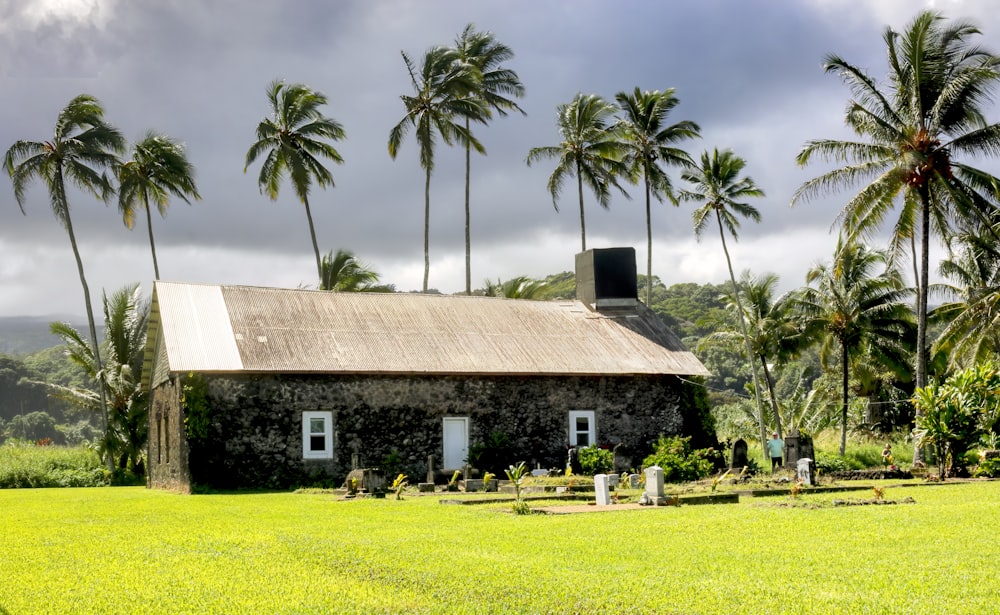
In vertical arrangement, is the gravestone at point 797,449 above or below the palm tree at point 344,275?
below

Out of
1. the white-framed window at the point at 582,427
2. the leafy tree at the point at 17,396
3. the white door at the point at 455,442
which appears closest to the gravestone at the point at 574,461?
the white-framed window at the point at 582,427

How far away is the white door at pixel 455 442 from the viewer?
2894cm

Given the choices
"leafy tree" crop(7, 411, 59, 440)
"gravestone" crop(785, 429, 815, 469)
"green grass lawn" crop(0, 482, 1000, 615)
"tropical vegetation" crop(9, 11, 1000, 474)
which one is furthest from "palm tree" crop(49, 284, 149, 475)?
"leafy tree" crop(7, 411, 59, 440)

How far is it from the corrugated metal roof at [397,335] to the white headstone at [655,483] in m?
10.9

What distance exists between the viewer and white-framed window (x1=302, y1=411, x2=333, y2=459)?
2722cm

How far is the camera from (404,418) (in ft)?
93.5

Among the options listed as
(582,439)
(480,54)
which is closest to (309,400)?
(582,439)

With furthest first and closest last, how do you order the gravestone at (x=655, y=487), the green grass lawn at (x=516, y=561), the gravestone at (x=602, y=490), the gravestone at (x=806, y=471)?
the gravestone at (x=806, y=471)
the gravestone at (x=602, y=490)
the gravestone at (x=655, y=487)
the green grass lawn at (x=516, y=561)

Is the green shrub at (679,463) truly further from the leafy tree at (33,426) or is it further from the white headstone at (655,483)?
the leafy tree at (33,426)

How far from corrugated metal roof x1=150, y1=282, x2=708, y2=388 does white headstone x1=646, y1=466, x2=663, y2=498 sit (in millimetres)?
10852

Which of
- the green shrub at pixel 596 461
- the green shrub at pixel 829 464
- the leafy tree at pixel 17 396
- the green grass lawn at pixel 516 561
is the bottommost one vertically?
the green shrub at pixel 829 464

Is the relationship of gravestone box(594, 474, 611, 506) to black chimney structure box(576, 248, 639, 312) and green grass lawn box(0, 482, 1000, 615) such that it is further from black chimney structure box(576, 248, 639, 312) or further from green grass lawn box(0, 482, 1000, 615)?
black chimney structure box(576, 248, 639, 312)

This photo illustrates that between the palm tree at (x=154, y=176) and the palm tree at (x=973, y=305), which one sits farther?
the palm tree at (x=154, y=176)

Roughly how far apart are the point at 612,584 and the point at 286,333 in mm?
20719
